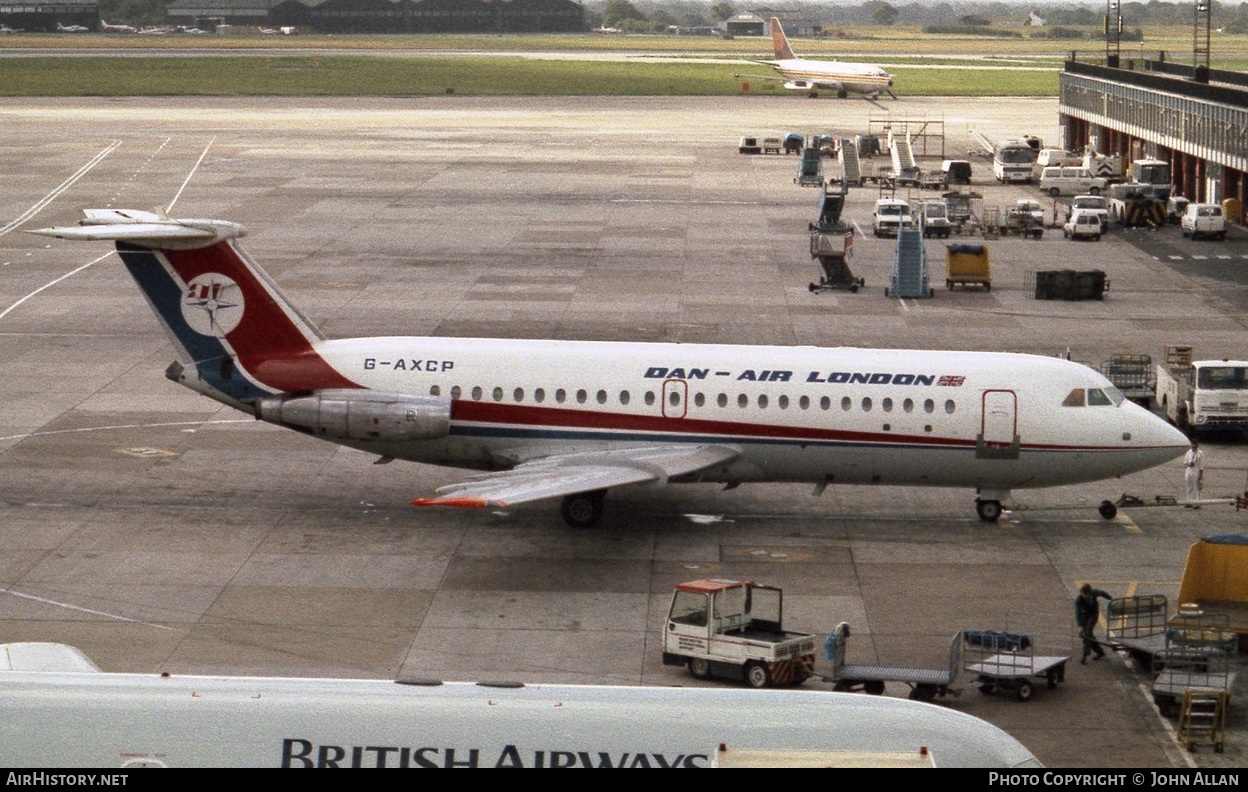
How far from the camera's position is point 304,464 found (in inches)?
1590

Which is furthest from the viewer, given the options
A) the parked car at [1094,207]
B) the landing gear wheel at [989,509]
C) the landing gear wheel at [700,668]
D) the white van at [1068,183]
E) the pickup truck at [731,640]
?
the white van at [1068,183]

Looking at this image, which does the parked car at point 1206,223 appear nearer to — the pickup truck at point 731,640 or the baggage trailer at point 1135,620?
the baggage trailer at point 1135,620

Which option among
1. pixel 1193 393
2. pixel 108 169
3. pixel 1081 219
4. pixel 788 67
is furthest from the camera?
pixel 788 67

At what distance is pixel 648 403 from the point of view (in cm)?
3541

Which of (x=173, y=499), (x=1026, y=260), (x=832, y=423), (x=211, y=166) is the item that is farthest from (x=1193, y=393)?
(x=211, y=166)

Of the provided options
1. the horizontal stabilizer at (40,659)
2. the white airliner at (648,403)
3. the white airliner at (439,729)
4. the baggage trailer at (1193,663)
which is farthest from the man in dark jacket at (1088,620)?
the horizontal stabilizer at (40,659)

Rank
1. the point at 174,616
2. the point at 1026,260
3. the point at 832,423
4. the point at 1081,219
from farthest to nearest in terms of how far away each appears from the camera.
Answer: the point at 1081,219 < the point at 1026,260 < the point at 832,423 < the point at 174,616

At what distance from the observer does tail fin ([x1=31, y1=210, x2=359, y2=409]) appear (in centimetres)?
3594

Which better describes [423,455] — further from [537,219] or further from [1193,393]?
[537,219]

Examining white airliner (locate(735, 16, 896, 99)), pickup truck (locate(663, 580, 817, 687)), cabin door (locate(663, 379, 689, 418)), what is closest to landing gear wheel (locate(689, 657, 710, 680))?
pickup truck (locate(663, 580, 817, 687))

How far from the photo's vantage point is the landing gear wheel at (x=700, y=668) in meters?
26.7

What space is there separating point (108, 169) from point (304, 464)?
231ft

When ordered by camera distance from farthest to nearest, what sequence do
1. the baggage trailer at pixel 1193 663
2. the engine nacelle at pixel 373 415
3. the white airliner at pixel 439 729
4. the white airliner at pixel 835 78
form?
the white airliner at pixel 835 78 → the engine nacelle at pixel 373 415 → the baggage trailer at pixel 1193 663 → the white airliner at pixel 439 729

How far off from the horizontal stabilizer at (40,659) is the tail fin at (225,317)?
51.9ft
